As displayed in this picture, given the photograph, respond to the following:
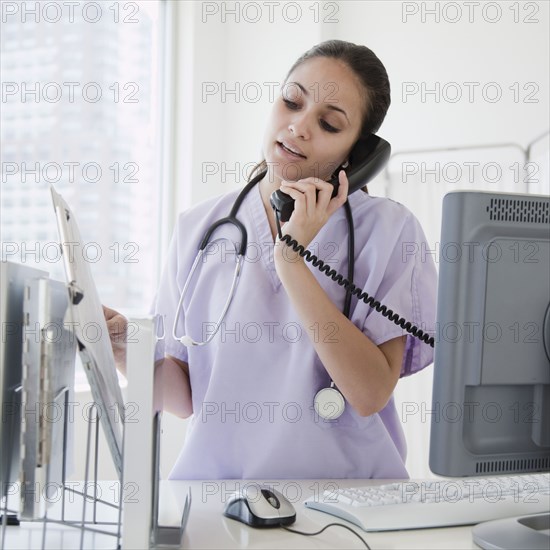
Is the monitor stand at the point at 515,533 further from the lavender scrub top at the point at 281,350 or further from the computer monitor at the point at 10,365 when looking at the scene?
the computer monitor at the point at 10,365

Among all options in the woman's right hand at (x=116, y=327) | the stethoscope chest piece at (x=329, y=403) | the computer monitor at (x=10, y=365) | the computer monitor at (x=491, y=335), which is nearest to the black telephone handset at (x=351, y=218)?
the stethoscope chest piece at (x=329, y=403)

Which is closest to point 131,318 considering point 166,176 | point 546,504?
point 546,504

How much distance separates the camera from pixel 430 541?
0.97 m

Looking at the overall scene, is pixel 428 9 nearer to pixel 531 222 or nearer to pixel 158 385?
pixel 531 222

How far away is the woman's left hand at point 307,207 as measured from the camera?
4.50 ft

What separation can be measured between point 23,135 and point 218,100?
3.15ft

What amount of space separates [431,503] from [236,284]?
0.57 metres

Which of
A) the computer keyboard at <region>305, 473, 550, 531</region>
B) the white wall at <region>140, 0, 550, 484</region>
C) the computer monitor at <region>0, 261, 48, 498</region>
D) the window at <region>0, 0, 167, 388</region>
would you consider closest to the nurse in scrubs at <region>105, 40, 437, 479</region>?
the computer keyboard at <region>305, 473, 550, 531</region>

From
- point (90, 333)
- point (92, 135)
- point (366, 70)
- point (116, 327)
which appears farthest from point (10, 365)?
point (92, 135)

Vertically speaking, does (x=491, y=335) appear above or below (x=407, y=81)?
below

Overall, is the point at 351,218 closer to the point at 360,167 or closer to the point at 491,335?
the point at 360,167

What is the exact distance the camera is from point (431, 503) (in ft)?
3.47

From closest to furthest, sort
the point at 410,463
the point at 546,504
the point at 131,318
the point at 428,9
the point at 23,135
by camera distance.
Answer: the point at 131,318
the point at 546,504
the point at 23,135
the point at 410,463
the point at 428,9

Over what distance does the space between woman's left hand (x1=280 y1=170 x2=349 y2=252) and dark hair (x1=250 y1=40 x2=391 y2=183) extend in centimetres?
21
